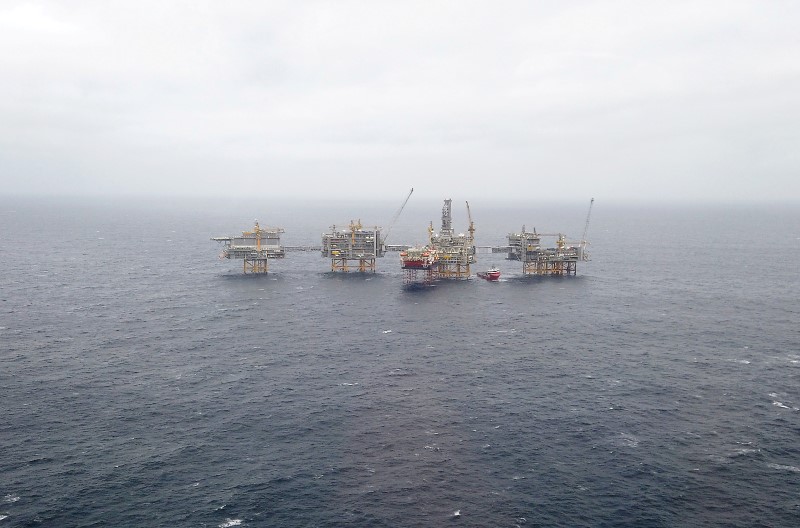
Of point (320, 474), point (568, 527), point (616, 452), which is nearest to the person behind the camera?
point (568, 527)

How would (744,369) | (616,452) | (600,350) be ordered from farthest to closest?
(600,350), (744,369), (616,452)

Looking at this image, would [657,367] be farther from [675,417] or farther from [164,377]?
[164,377]

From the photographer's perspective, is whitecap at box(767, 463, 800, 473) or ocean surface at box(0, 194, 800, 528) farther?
whitecap at box(767, 463, 800, 473)

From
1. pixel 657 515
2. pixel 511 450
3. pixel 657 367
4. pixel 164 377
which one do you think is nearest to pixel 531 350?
pixel 657 367

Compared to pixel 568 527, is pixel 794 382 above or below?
above

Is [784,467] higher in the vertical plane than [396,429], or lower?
lower

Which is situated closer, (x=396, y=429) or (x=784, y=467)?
(x=784, y=467)

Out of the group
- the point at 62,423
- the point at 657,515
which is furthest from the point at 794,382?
the point at 62,423

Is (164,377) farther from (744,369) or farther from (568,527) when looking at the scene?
(744,369)

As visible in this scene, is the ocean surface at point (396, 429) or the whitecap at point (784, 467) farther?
the whitecap at point (784, 467)

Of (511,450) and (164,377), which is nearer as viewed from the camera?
(511,450)
